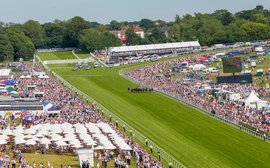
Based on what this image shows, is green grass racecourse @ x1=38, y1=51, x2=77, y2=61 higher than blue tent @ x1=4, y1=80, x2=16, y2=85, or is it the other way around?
blue tent @ x1=4, y1=80, x2=16, y2=85

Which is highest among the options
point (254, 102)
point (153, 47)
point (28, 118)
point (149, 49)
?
point (28, 118)

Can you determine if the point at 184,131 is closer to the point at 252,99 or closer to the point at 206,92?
the point at 252,99

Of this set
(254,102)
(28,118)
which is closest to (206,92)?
(254,102)

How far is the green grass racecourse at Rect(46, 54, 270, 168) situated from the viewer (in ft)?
155

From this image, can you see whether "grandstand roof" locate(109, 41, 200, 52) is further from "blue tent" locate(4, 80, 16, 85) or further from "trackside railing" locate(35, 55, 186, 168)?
"trackside railing" locate(35, 55, 186, 168)

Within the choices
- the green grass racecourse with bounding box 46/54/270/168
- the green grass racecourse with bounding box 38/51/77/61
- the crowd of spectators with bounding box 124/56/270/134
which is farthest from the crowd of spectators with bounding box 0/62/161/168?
the green grass racecourse with bounding box 38/51/77/61

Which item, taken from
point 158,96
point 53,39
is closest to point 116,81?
point 158,96

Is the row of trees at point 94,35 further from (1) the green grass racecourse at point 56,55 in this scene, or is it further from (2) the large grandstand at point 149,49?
(2) the large grandstand at point 149,49

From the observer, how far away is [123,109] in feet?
235

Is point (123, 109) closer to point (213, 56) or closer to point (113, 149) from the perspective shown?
point (113, 149)

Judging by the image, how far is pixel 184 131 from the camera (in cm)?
5850

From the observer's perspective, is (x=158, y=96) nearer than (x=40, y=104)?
No

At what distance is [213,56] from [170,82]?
32.1 metres

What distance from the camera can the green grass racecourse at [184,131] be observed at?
1863 inches
